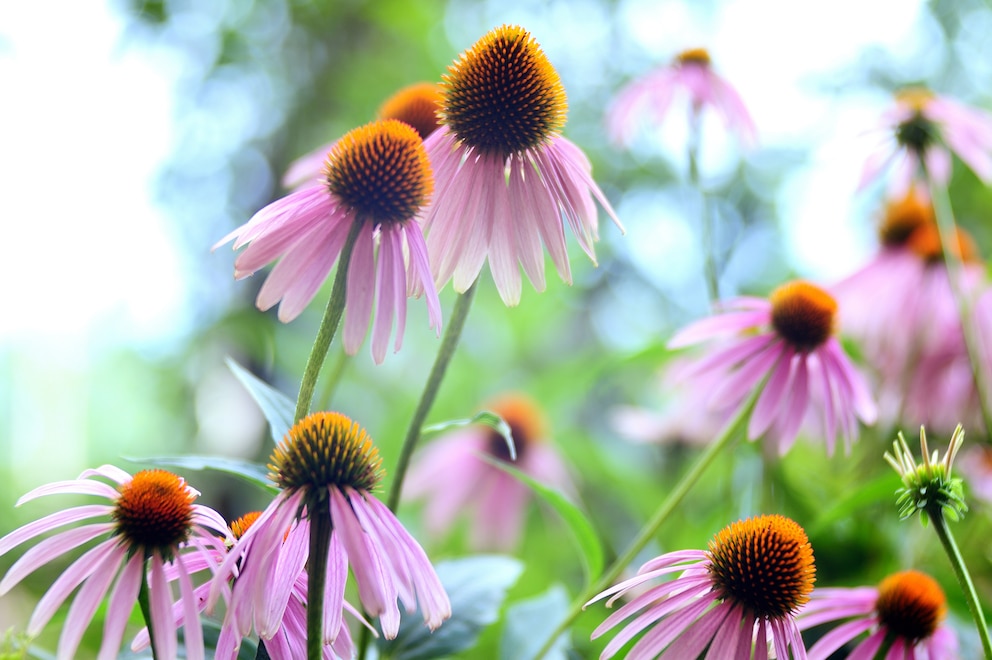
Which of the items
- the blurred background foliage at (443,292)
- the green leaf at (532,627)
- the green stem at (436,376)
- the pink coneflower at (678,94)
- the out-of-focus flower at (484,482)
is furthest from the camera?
the blurred background foliage at (443,292)

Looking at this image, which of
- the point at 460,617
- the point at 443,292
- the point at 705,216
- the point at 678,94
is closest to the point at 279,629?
the point at 460,617

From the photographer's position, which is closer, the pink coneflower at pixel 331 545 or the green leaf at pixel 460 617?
the pink coneflower at pixel 331 545

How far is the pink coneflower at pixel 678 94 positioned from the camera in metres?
0.59

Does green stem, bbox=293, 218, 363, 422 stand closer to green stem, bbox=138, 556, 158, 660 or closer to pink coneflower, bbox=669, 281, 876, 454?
green stem, bbox=138, 556, 158, 660

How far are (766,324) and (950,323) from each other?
313 millimetres

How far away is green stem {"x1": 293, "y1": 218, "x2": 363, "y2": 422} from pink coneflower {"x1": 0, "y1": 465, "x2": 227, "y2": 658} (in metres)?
0.06

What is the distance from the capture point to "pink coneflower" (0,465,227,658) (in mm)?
261

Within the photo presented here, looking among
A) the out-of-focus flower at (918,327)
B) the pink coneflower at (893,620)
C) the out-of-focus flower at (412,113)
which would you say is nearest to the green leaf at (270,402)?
the out-of-focus flower at (412,113)

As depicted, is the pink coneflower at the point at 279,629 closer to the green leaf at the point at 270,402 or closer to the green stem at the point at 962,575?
the green leaf at the point at 270,402

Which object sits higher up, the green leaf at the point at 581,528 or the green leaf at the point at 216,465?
the green leaf at the point at 581,528

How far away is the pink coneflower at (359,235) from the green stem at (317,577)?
0.21ft

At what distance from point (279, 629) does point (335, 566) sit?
3 cm

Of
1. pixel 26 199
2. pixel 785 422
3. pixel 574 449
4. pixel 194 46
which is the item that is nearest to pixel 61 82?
pixel 26 199

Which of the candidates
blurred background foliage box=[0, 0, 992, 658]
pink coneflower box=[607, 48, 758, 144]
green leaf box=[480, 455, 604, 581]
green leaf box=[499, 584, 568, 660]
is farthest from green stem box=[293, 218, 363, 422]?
blurred background foliage box=[0, 0, 992, 658]
